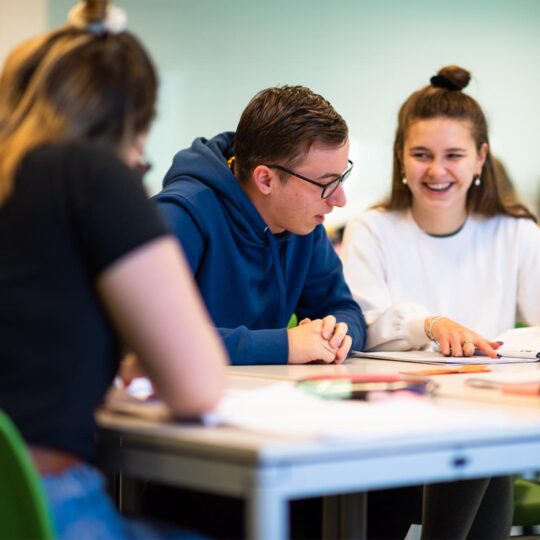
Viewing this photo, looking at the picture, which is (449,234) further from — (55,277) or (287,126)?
(55,277)

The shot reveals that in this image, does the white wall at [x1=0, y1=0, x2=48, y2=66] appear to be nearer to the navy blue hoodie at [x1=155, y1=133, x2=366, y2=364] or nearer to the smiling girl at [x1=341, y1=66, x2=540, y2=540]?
the smiling girl at [x1=341, y1=66, x2=540, y2=540]

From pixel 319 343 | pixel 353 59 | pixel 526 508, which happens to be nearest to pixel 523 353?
pixel 526 508

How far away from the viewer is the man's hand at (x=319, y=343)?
6.79 feet

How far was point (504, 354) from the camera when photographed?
7.41 ft

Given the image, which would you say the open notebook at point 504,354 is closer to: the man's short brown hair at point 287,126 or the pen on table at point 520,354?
the pen on table at point 520,354

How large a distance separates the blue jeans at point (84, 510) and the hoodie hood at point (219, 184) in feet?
3.65

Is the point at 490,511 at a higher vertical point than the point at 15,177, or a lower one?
lower

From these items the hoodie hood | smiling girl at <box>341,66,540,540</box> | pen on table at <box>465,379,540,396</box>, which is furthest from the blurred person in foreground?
smiling girl at <box>341,66,540,540</box>

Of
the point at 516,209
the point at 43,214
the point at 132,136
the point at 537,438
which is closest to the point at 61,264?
the point at 43,214

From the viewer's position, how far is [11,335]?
111 cm

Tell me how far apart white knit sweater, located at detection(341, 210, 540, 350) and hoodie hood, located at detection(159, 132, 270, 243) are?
0.53m

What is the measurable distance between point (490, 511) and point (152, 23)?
3518 millimetres

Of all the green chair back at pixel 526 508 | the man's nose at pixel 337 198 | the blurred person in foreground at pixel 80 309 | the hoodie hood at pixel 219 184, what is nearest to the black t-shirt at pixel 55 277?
the blurred person in foreground at pixel 80 309

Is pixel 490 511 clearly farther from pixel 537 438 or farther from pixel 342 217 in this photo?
pixel 342 217
